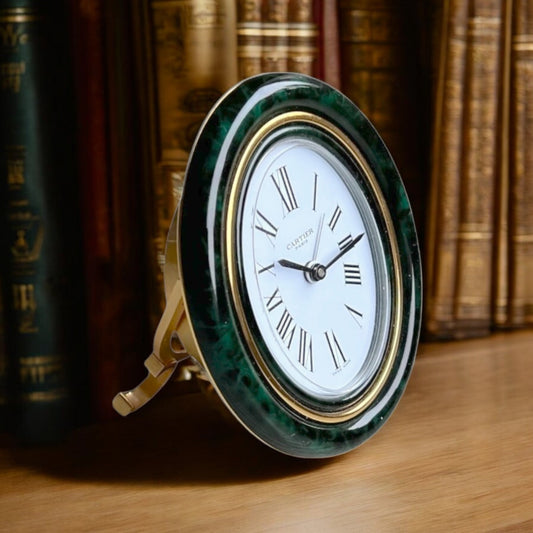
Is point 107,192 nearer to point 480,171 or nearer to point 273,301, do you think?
point 273,301

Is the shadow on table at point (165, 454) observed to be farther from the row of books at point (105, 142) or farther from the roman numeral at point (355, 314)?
the roman numeral at point (355, 314)

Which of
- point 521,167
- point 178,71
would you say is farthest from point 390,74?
point 178,71

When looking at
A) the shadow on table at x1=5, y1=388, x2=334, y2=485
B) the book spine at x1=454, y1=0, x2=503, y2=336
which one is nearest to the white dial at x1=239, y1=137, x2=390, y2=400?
the shadow on table at x1=5, y1=388, x2=334, y2=485

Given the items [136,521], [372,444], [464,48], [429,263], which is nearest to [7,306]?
[136,521]

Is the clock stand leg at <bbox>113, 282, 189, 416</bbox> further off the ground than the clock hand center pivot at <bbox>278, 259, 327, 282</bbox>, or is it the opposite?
the clock hand center pivot at <bbox>278, 259, 327, 282</bbox>

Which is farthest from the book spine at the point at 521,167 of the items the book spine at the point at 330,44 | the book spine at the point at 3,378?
the book spine at the point at 3,378

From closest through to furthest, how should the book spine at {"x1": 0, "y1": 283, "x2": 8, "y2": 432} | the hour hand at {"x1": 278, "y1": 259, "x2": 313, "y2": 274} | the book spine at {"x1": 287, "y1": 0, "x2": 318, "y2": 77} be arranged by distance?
1. the hour hand at {"x1": 278, "y1": 259, "x2": 313, "y2": 274}
2. the book spine at {"x1": 0, "y1": 283, "x2": 8, "y2": 432}
3. the book spine at {"x1": 287, "y1": 0, "x2": 318, "y2": 77}

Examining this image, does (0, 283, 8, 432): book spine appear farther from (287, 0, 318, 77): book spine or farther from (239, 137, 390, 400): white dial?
(287, 0, 318, 77): book spine

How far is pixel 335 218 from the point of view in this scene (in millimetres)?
878

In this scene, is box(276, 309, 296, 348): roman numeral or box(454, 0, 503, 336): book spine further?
box(454, 0, 503, 336): book spine

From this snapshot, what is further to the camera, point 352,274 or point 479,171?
point 479,171

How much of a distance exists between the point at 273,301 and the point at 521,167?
2.27 ft

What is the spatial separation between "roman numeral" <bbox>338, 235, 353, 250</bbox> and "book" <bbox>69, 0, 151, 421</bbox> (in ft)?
0.87

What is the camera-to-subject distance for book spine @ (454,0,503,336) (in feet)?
4.14
